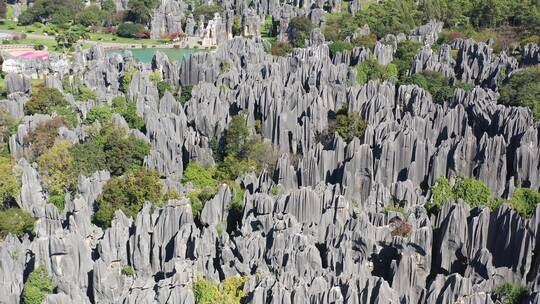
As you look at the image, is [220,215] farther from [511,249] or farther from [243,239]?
[511,249]

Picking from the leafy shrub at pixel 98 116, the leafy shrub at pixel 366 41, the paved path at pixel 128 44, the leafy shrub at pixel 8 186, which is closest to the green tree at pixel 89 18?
the paved path at pixel 128 44

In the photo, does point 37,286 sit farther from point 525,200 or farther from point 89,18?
point 89,18

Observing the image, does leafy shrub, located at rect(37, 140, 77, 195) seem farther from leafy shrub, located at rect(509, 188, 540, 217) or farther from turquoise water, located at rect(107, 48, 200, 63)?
turquoise water, located at rect(107, 48, 200, 63)

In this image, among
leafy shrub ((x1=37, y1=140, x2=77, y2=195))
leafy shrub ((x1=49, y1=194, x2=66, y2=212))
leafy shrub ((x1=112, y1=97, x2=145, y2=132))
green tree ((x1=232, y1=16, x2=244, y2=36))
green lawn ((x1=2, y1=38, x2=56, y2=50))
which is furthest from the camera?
green tree ((x1=232, y1=16, x2=244, y2=36))

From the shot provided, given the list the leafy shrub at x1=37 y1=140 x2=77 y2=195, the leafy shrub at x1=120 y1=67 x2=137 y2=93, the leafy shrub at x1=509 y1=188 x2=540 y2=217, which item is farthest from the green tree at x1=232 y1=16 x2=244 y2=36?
the leafy shrub at x1=509 y1=188 x2=540 y2=217

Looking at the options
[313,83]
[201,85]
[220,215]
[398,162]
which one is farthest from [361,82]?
[220,215]

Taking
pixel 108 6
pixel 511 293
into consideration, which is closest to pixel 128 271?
pixel 511 293

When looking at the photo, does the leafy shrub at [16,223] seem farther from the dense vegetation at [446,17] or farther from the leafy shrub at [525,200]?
the dense vegetation at [446,17]
